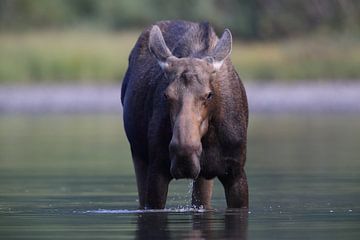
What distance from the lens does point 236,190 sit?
12906 mm

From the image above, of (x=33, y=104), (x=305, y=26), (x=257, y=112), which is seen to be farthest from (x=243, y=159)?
(x=305, y=26)

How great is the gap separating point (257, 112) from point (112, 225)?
84.8ft

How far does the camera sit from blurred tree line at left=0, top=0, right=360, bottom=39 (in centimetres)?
5022

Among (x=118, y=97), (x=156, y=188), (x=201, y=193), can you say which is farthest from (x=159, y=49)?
(x=118, y=97)

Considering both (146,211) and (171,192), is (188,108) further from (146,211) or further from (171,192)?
(171,192)

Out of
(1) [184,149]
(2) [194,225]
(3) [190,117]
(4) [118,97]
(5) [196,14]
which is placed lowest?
(4) [118,97]

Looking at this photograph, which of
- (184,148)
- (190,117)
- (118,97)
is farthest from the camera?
(118,97)

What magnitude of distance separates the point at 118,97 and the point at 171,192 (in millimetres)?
24216

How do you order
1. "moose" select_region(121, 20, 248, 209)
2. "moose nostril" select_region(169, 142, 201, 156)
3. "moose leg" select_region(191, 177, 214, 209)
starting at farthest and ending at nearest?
"moose leg" select_region(191, 177, 214, 209)
"moose" select_region(121, 20, 248, 209)
"moose nostril" select_region(169, 142, 201, 156)

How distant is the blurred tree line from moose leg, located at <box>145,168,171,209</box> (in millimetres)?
35968

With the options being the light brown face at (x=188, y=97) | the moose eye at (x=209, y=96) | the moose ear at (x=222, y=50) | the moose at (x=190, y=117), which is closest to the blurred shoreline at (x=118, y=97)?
the moose at (x=190, y=117)

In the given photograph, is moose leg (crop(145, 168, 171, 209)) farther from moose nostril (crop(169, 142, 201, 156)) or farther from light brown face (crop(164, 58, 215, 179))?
moose nostril (crop(169, 142, 201, 156))

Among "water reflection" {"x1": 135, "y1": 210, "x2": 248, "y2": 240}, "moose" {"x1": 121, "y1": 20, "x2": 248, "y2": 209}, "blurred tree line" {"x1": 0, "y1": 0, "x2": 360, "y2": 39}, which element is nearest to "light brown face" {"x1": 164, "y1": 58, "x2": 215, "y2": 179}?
"moose" {"x1": 121, "y1": 20, "x2": 248, "y2": 209}

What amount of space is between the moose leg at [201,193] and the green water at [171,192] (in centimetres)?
12
